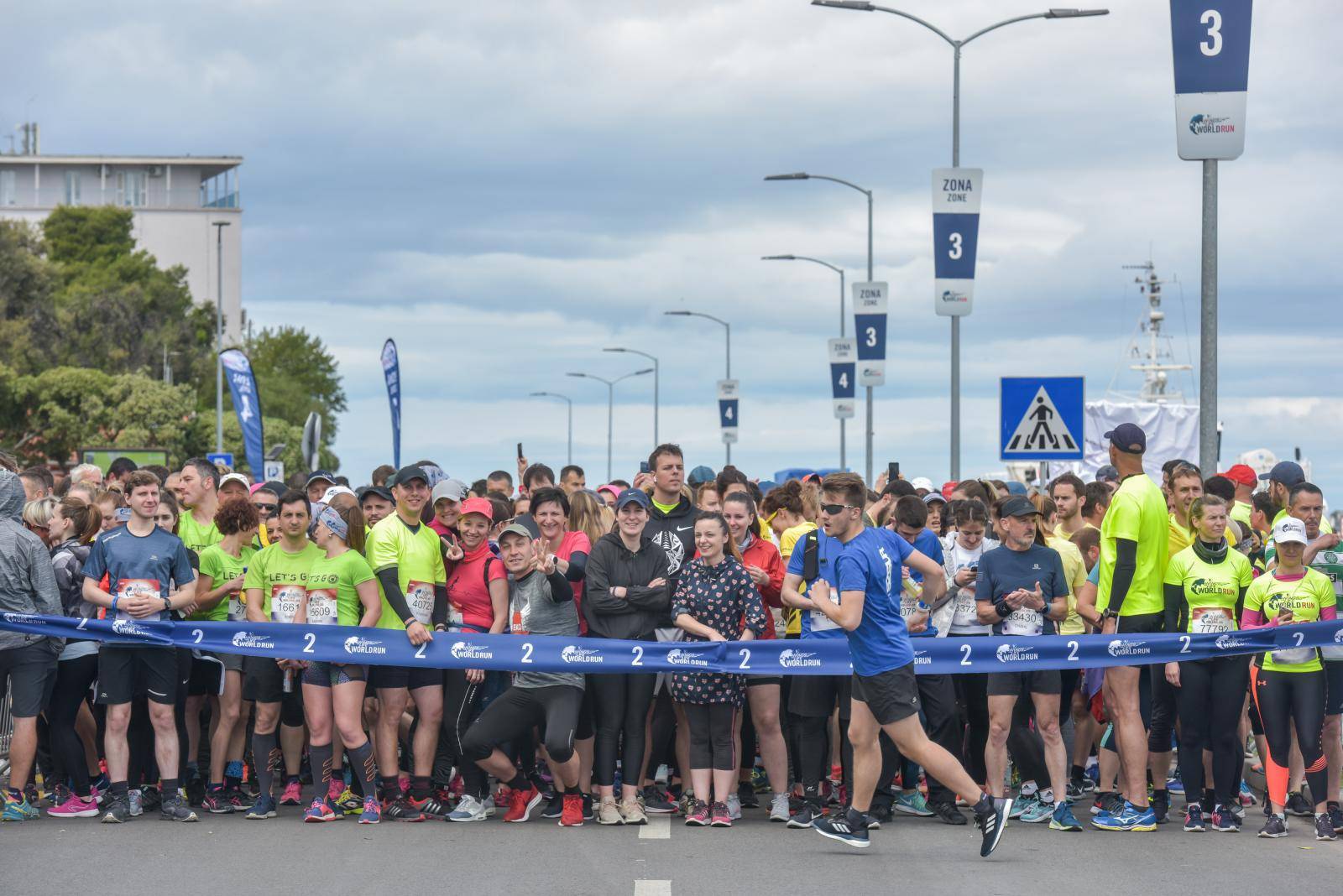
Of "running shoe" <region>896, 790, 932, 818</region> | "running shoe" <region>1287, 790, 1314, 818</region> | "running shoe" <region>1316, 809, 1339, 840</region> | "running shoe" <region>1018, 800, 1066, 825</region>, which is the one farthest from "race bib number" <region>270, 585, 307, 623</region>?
"running shoe" <region>1287, 790, 1314, 818</region>

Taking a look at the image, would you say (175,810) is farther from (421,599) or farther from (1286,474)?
(1286,474)

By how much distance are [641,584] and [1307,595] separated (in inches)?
161

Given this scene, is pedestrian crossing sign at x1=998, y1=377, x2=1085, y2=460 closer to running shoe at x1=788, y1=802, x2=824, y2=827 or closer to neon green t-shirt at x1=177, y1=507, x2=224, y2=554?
running shoe at x1=788, y1=802, x2=824, y2=827

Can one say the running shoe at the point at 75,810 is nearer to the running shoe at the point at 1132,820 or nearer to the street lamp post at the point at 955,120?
the running shoe at the point at 1132,820

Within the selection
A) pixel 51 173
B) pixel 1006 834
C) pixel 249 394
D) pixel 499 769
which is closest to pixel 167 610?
pixel 499 769

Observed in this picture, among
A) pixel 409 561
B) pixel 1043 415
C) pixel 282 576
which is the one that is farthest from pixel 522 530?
pixel 1043 415

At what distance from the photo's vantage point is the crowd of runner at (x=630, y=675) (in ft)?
34.0

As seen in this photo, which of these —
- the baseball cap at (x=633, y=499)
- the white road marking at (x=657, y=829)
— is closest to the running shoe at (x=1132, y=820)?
Answer: the white road marking at (x=657, y=829)

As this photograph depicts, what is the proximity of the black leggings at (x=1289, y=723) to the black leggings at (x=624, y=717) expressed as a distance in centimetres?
378

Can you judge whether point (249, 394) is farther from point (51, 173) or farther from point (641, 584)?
point (51, 173)

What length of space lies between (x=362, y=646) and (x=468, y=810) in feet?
4.13

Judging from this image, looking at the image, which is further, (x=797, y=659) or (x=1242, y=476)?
(x=1242, y=476)

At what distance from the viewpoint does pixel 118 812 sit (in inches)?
409

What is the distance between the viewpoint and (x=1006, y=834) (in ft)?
33.5
